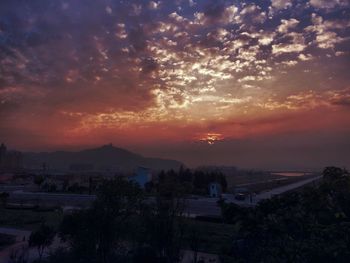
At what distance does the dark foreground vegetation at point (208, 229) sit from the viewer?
870 centimetres

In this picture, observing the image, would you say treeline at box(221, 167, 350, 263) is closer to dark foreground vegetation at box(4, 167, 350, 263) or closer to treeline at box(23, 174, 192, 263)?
dark foreground vegetation at box(4, 167, 350, 263)

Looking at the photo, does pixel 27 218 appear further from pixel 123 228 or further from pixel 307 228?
pixel 307 228

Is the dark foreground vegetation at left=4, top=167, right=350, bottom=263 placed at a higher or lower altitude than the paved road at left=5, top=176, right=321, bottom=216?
higher

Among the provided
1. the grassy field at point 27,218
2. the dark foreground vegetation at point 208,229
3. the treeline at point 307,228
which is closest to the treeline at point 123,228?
the dark foreground vegetation at point 208,229

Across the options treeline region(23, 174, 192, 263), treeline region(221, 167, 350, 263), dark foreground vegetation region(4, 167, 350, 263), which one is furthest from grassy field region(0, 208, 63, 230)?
treeline region(221, 167, 350, 263)

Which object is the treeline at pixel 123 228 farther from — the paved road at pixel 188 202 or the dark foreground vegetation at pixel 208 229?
the paved road at pixel 188 202

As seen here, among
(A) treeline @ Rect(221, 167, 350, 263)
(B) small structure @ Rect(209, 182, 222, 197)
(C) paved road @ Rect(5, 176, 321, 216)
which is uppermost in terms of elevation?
(A) treeline @ Rect(221, 167, 350, 263)

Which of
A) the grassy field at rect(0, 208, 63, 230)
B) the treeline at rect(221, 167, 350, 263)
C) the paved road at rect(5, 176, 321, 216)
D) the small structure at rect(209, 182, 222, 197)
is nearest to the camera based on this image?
the treeline at rect(221, 167, 350, 263)

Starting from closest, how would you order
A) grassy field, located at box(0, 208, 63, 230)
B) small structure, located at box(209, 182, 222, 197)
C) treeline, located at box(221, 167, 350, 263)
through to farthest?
1. treeline, located at box(221, 167, 350, 263)
2. grassy field, located at box(0, 208, 63, 230)
3. small structure, located at box(209, 182, 222, 197)

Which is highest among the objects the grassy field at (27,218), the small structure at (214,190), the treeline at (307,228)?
the treeline at (307,228)

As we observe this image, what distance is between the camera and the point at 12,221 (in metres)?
41.2

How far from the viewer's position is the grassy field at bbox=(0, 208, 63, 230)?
1538 inches

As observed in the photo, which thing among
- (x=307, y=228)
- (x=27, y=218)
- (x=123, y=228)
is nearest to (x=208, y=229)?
(x=123, y=228)

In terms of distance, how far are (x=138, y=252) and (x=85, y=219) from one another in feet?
15.3
